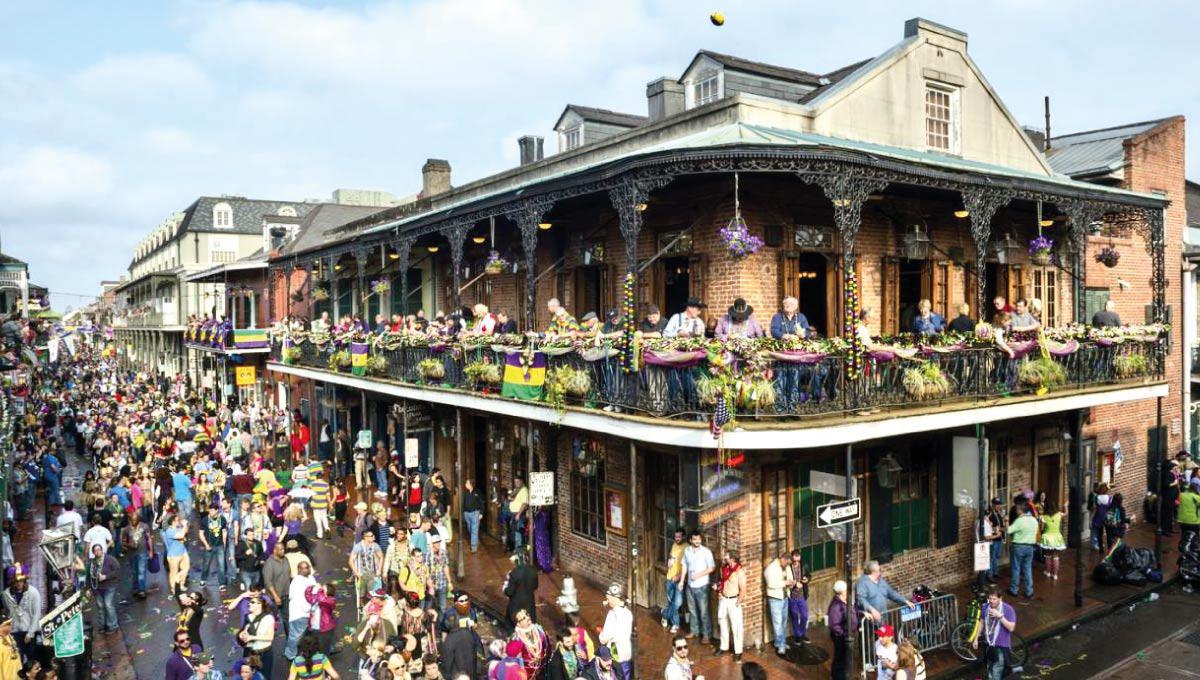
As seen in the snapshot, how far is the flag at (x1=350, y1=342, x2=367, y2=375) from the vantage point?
18172 mm

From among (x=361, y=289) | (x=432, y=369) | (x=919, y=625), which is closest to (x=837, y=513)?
(x=919, y=625)

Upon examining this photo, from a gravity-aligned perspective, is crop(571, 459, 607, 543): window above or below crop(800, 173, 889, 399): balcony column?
below

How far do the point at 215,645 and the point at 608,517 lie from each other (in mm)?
6366

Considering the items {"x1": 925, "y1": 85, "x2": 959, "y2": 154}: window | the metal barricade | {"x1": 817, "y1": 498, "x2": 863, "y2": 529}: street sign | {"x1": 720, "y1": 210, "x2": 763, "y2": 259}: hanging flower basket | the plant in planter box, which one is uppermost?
{"x1": 925, "y1": 85, "x2": 959, "y2": 154}: window

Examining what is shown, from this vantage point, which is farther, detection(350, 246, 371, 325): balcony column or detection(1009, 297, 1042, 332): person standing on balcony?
detection(350, 246, 371, 325): balcony column

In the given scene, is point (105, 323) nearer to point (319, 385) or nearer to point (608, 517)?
point (319, 385)

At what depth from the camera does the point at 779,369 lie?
9.80 metres

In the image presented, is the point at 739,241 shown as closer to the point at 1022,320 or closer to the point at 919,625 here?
the point at 1022,320

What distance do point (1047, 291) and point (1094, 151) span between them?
5476 mm

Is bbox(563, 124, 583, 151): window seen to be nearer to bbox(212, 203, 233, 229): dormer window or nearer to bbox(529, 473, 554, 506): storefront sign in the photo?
bbox(529, 473, 554, 506): storefront sign

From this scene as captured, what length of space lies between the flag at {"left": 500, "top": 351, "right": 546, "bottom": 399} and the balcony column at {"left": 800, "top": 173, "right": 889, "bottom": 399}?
449cm

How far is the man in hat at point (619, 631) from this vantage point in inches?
387

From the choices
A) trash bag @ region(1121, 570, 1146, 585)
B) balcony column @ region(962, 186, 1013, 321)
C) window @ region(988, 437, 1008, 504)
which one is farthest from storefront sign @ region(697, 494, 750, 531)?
trash bag @ region(1121, 570, 1146, 585)

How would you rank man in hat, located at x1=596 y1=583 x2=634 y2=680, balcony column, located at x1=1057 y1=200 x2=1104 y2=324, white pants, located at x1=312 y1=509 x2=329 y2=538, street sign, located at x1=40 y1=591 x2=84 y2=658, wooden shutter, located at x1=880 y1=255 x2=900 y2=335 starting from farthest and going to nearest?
white pants, located at x1=312 y1=509 x2=329 y2=538 < wooden shutter, located at x1=880 y1=255 x2=900 y2=335 < balcony column, located at x1=1057 y1=200 x2=1104 y2=324 < man in hat, located at x1=596 y1=583 x2=634 y2=680 < street sign, located at x1=40 y1=591 x2=84 y2=658
